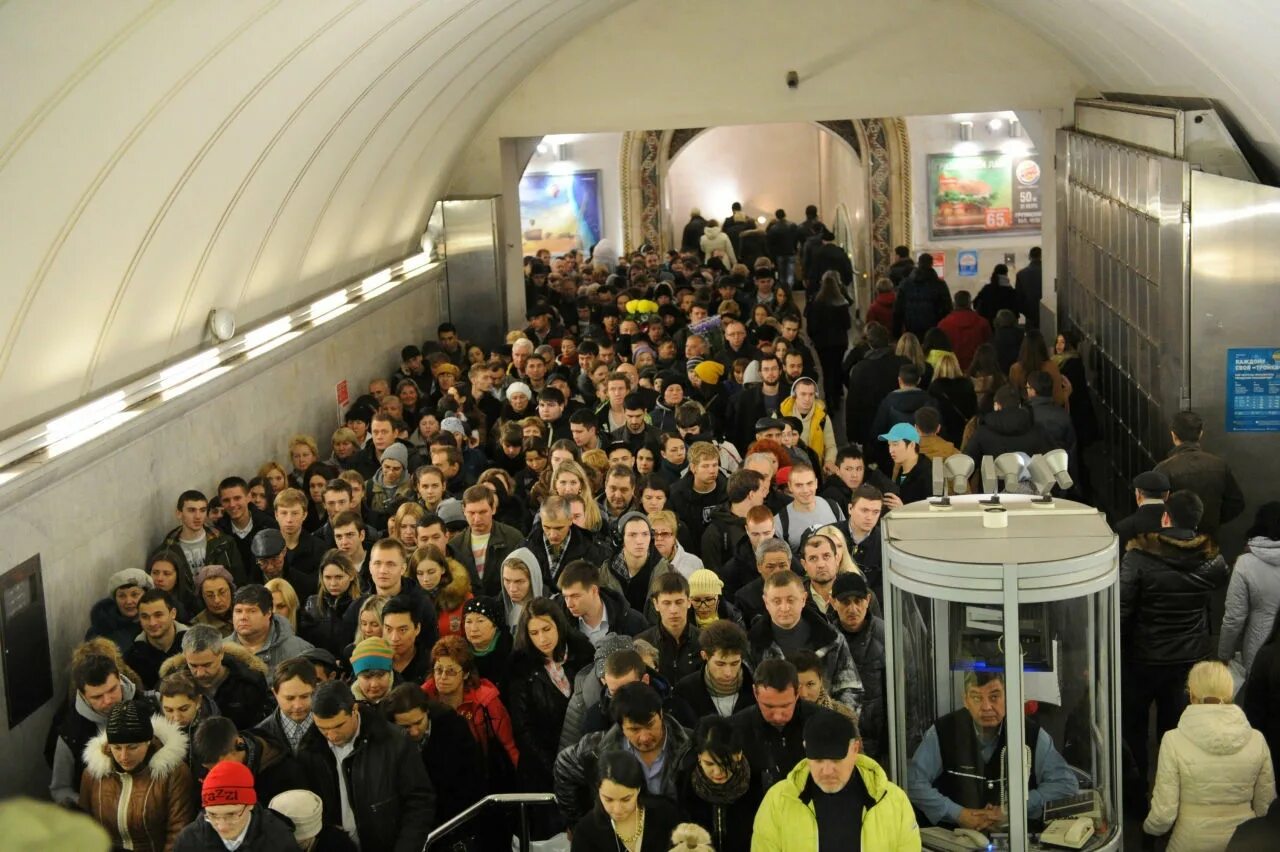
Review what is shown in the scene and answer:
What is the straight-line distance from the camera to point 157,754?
707cm

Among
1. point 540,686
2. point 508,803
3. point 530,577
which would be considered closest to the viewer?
point 508,803

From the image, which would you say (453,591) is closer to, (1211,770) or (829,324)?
(1211,770)

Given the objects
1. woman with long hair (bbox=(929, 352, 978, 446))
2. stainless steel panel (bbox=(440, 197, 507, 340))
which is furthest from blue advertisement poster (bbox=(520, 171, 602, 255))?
woman with long hair (bbox=(929, 352, 978, 446))

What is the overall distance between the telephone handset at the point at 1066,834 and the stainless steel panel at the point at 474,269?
15151mm

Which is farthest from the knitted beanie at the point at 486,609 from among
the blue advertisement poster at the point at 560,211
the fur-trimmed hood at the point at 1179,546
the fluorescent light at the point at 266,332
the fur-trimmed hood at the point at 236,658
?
the blue advertisement poster at the point at 560,211

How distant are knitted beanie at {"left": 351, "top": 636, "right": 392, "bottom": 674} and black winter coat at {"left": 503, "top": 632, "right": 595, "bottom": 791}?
566 mm

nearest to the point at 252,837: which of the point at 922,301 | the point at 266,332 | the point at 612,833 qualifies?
the point at 612,833

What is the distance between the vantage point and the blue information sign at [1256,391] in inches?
489

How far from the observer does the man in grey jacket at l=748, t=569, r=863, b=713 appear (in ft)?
25.3

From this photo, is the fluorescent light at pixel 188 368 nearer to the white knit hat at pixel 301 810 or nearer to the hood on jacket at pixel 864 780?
the white knit hat at pixel 301 810

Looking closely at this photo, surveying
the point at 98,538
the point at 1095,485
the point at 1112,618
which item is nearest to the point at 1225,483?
the point at 1112,618

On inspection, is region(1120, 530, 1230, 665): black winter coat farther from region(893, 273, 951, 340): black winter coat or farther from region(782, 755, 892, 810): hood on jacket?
region(893, 273, 951, 340): black winter coat

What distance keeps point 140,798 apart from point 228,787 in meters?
1.03

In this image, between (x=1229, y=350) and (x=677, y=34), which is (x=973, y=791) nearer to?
(x=1229, y=350)
